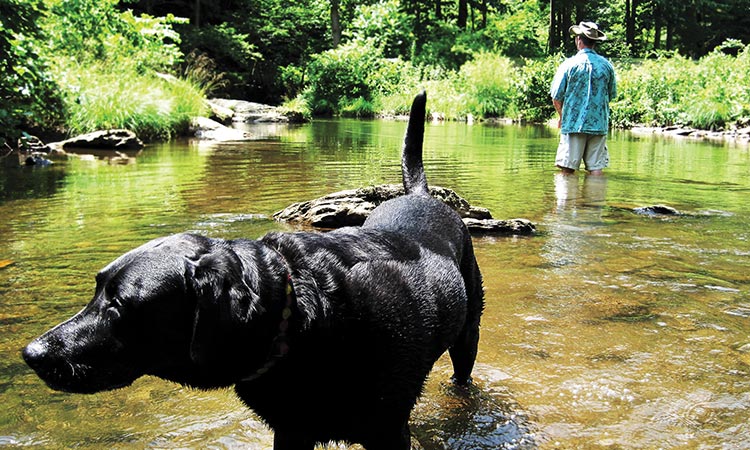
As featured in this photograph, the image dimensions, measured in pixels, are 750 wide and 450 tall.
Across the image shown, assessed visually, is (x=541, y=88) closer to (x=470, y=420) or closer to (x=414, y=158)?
(x=414, y=158)

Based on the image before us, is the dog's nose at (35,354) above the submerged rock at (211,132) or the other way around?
the other way around

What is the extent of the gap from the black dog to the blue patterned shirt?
829cm

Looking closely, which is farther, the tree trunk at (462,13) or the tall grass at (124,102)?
the tree trunk at (462,13)

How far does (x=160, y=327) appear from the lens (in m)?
1.89

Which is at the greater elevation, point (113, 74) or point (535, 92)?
point (535, 92)

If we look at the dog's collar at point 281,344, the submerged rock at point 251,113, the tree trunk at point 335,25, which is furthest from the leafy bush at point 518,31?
the dog's collar at point 281,344

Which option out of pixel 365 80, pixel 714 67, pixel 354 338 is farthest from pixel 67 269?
pixel 365 80

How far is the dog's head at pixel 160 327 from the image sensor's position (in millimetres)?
1849

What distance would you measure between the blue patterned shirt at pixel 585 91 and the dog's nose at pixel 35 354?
368 inches

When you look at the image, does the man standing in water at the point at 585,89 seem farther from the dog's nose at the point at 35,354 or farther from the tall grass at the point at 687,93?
the tall grass at the point at 687,93

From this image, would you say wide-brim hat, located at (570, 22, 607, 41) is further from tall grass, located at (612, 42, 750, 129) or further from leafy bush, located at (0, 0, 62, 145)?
tall grass, located at (612, 42, 750, 129)

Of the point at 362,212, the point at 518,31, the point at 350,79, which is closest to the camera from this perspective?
the point at 362,212

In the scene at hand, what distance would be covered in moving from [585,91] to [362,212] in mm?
5335

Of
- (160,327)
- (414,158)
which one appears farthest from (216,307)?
(414,158)
